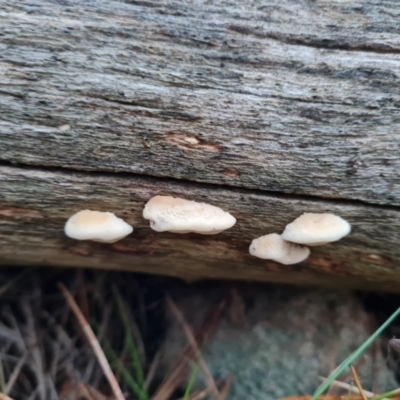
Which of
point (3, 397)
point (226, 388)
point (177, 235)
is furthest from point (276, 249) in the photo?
point (3, 397)

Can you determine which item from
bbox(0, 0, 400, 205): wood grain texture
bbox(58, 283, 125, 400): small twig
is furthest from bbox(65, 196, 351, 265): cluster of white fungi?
bbox(58, 283, 125, 400): small twig

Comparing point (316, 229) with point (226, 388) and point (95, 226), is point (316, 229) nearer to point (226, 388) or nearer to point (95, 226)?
point (95, 226)

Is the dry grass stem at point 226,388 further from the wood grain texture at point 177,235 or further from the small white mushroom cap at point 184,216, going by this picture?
the small white mushroom cap at point 184,216

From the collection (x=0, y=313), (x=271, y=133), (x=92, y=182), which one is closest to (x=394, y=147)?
(x=271, y=133)

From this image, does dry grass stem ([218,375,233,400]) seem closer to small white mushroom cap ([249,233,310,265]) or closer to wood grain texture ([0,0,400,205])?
small white mushroom cap ([249,233,310,265])

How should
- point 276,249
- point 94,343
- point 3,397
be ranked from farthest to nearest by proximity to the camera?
1. point 94,343
2. point 3,397
3. point 276,249
